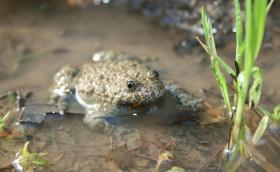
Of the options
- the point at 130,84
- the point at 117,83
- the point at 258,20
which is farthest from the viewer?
the point at 117,83

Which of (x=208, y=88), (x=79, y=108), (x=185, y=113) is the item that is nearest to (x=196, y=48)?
(x=208, y=88)

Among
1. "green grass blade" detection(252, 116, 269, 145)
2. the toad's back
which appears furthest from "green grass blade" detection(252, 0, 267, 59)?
the toad's back

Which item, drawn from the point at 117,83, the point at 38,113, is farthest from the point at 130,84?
the point at 38,113

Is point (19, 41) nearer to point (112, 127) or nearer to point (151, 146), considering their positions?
point (112, 127)

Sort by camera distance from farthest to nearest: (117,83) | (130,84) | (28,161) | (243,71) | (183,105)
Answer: (183,105)
(117,83)
(130,84)
(28,161)
(243,71)

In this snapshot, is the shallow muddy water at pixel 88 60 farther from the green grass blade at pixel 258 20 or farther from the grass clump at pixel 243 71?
the green grass blade at pixel 258 20

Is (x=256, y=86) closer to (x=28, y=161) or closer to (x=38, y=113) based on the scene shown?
(x=28, y=161)

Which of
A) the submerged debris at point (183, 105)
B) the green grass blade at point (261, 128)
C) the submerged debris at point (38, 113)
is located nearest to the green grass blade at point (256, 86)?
the green grass blade at point (261, 128)
